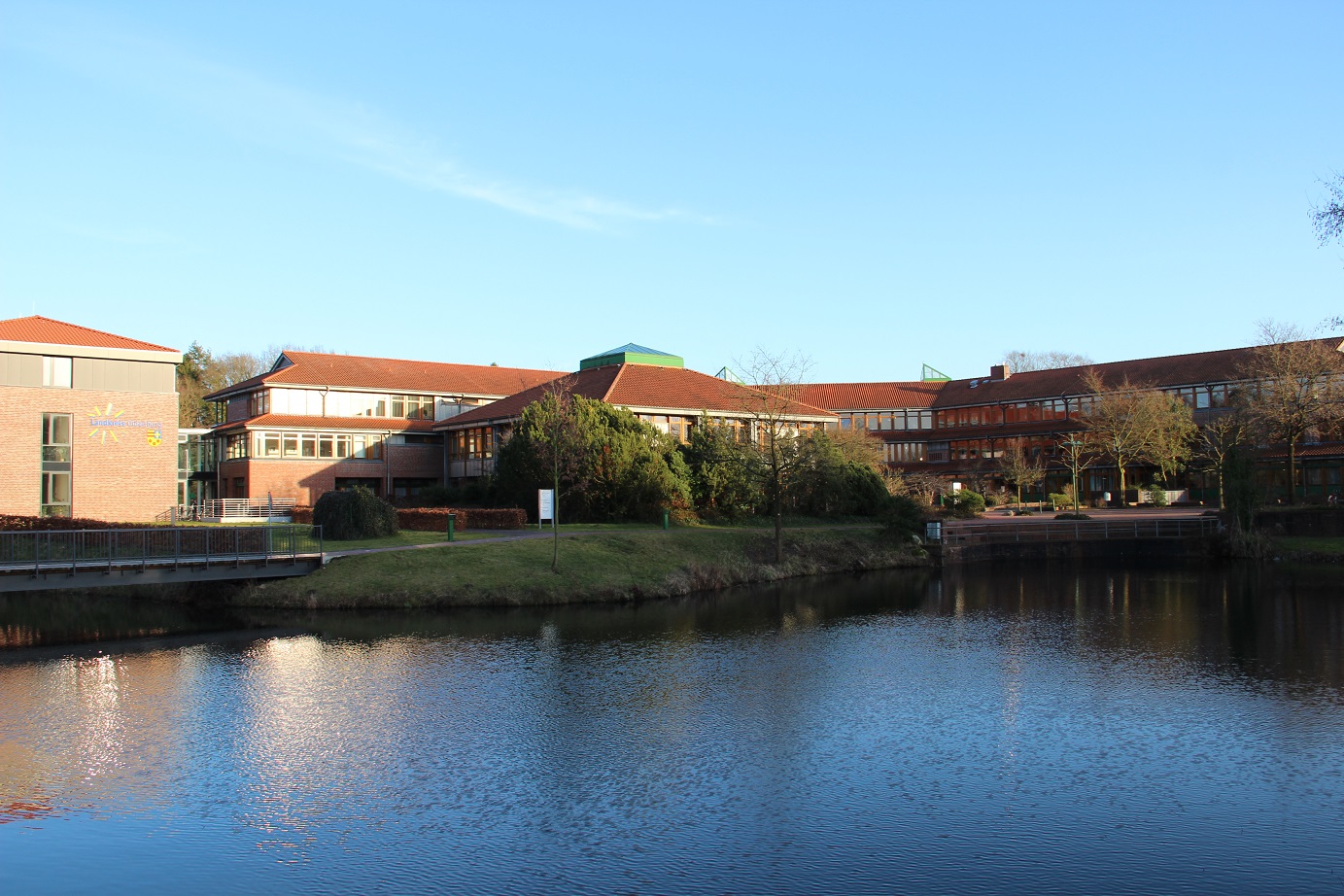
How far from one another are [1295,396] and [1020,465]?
15.6 m

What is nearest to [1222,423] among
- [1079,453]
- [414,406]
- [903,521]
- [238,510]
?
[1079,453]

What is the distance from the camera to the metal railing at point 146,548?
77.5ft

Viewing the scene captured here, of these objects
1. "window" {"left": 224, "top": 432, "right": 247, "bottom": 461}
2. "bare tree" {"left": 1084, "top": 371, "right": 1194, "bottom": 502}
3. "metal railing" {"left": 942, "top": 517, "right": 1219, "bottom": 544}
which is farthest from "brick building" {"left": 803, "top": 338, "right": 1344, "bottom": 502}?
"window" {"left": 224, "top": 432, "right": 247, "bottom": 461}

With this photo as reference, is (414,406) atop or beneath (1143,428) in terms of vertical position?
atop

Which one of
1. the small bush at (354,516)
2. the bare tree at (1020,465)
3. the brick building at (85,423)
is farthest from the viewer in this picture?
the bare tree at (1020,465)

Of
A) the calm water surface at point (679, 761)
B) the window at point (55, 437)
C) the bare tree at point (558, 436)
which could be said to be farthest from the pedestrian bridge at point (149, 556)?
the window at point (55, 437)

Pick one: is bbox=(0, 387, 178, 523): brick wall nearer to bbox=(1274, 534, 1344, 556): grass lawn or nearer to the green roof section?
the green roof section

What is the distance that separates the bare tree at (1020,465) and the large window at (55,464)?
154ft

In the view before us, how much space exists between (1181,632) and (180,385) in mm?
70285

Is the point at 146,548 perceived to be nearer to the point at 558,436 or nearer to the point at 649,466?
the point at 558,436

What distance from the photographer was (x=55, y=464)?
39.9 metres

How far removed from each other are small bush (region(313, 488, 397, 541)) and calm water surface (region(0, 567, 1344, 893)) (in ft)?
34.0

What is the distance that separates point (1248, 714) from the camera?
46.5 ft

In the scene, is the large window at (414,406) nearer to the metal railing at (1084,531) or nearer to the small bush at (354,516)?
the small bush at (354,516)
